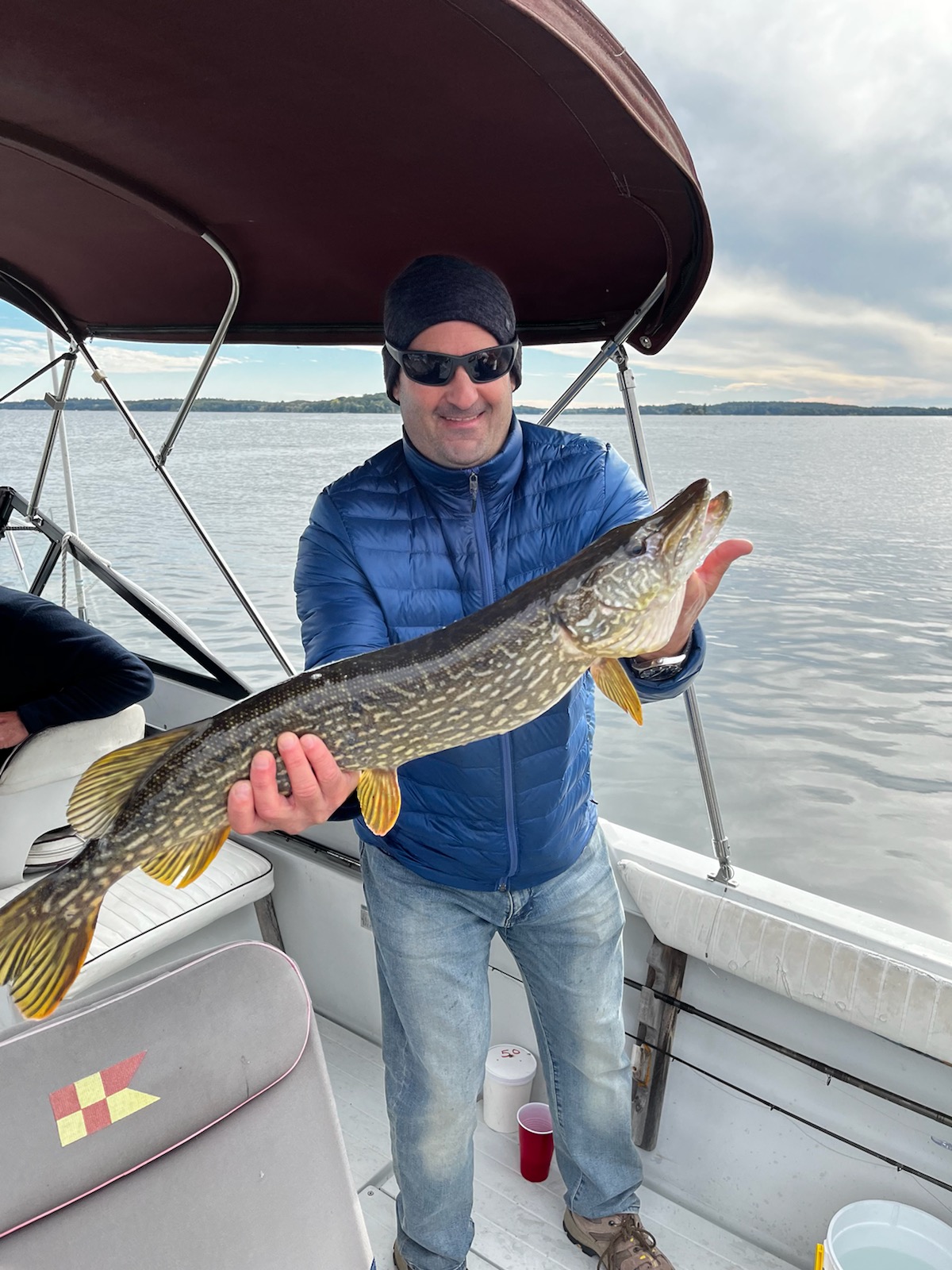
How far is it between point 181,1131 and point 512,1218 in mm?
1391

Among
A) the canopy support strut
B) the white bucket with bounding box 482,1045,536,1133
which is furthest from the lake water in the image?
the white bucket with bounding box 482,1045,536,1133

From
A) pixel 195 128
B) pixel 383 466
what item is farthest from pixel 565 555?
pixel 195 128

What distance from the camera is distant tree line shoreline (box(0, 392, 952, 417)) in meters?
2.85

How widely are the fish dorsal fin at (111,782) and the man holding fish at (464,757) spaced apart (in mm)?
351

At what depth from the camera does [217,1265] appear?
4.06ft

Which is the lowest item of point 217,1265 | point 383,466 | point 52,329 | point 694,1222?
point 694,1222

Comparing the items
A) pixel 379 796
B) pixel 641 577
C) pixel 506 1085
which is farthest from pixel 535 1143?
pixel 641 577

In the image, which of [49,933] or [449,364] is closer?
[49,933]

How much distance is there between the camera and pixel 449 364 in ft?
5.10

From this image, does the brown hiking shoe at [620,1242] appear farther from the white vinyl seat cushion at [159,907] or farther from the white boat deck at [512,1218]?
the white vinyl seat cushion at [159,907]

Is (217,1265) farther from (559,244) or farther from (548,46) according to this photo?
(559,244)

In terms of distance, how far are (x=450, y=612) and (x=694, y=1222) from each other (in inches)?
71.9

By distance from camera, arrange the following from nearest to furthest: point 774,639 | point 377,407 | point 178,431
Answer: point 178,431 < point 377,407 < point 774,639

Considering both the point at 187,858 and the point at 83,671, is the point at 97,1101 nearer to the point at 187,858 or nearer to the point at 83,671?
the point at 187,858
